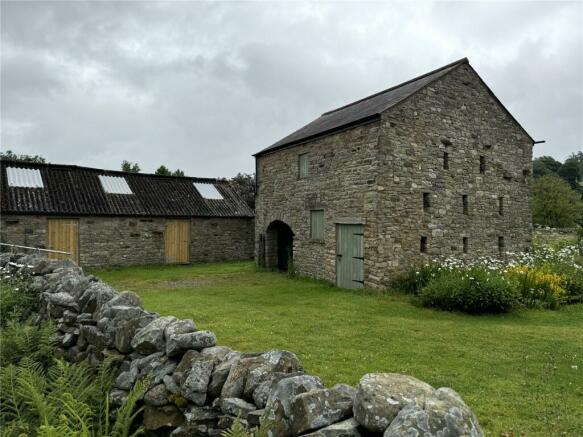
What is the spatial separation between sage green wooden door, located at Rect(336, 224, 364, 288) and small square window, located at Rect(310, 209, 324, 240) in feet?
3.20

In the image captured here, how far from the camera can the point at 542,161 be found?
217ft

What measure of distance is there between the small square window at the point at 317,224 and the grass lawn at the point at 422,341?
2.75 metres

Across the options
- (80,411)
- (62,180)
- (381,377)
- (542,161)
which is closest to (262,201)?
(62,180)

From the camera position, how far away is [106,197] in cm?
1930

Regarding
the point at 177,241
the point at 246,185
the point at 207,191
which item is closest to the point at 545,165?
the point at 246,185

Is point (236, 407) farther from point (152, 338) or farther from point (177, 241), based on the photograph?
point (177, 241)

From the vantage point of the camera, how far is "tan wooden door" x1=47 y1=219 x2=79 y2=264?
17.0m

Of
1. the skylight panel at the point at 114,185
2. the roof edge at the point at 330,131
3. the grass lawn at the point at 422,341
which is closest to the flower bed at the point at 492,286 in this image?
the grass lawn at the point at 422,341

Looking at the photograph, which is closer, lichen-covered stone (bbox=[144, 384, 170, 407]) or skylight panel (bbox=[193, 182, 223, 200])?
lichen-covered stone (bbox=[144, 384, 170, 407])

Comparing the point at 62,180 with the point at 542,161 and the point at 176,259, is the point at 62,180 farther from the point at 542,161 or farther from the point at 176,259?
the point at 542,161

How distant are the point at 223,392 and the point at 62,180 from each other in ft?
63.6

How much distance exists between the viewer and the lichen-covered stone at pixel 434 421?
6.86 feet

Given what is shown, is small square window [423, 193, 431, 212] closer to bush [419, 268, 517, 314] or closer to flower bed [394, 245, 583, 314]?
flower bed [394, 245, 583, 314]

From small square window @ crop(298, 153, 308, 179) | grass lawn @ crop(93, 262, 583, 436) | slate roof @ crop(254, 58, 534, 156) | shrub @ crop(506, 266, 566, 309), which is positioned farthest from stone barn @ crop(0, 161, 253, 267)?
shrub @ crop(506, 266, 566, 309)
